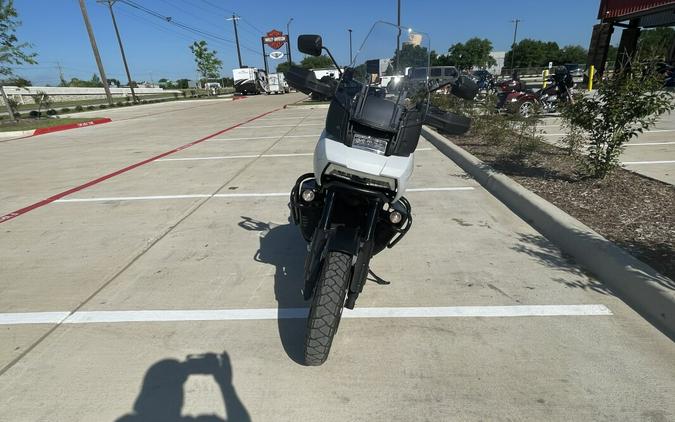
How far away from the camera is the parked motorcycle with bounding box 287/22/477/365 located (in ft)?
7.21

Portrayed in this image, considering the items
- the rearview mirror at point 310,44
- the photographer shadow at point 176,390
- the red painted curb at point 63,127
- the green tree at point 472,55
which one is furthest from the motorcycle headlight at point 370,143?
the green tree at point 472,55

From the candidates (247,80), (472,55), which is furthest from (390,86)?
(472,55)

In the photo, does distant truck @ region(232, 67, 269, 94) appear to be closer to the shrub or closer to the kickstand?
the shrub

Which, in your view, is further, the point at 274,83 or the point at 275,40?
the point at 275,40

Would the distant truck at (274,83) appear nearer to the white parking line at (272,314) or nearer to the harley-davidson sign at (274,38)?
the harley-davidson sign at (274,38)

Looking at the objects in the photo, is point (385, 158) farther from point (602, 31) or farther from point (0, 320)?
point (602, 31)

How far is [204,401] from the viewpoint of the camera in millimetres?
2059

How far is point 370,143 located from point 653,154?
22.8 feet

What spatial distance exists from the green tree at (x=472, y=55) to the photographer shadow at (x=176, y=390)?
7837 cm

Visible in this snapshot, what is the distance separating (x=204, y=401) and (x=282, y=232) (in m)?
2.35

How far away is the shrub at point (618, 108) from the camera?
4277mm

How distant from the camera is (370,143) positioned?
233cm

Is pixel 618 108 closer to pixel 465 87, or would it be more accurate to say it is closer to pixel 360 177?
pixel 465 87

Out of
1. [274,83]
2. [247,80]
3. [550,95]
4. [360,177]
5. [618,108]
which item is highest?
[247,80]
